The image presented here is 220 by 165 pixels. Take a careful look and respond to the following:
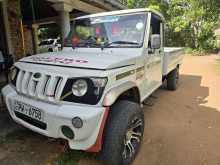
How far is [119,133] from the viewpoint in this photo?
7.79 ft

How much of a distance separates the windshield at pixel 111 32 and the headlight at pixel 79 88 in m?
1.31

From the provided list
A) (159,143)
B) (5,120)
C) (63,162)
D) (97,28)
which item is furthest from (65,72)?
(5,120)

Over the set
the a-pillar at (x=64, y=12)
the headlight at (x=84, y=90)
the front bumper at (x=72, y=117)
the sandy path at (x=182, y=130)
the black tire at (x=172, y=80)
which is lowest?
the sandy path at (x=182, y=130)

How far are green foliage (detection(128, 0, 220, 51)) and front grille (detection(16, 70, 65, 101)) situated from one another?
17177 mm

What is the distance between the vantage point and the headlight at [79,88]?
227 cm

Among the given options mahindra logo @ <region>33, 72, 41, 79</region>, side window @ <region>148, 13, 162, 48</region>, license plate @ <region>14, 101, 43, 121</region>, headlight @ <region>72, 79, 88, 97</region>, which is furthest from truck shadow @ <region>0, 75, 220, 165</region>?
side window @ <region>148, 13, 162, 48</region>

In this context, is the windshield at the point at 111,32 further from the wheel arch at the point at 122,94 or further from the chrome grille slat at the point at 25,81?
the chrome grille slat at the point at 25,81

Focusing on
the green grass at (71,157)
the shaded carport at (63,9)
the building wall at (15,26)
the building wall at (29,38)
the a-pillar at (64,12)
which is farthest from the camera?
the building wall at (29,38)

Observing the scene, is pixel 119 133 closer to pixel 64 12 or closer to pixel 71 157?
pixel 71 157

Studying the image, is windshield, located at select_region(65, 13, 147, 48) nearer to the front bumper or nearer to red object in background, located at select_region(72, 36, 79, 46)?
red object in background, located at select_region(72, 36, 79, 46)

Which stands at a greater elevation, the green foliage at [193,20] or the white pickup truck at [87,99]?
the green foliage at [193,20]

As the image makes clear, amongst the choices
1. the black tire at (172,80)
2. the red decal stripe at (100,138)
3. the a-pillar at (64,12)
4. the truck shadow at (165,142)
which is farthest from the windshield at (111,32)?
the black tire at (172,80)

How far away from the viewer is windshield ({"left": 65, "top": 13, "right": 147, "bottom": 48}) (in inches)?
135

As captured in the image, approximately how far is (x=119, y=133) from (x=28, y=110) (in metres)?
1.09
